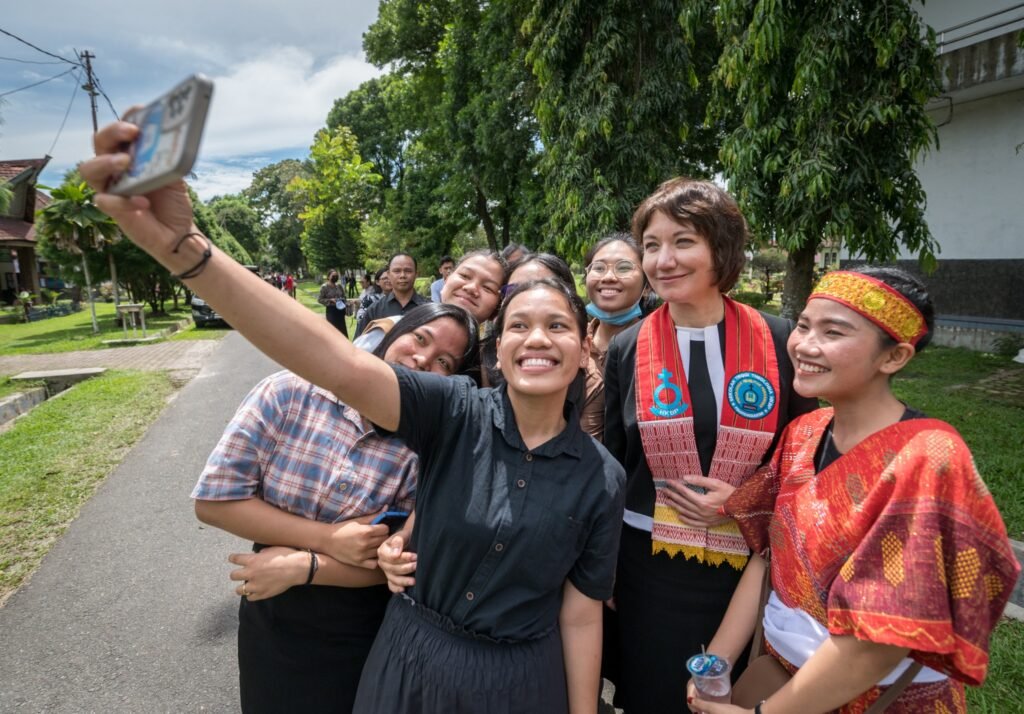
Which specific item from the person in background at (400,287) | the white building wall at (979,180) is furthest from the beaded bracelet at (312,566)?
the white building wall at (979,180)

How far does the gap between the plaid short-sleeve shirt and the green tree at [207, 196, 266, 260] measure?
185ft

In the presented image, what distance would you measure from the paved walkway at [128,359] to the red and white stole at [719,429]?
10.2 meters

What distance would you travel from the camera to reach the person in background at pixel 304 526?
1.60 m

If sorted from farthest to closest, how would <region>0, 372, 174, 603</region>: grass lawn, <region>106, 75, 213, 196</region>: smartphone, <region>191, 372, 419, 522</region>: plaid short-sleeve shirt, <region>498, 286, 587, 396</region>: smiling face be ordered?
<region>0, 372, 174, 603</region>: grass lawn
<region>191, 372, 419, 522</region>: plaid short-sleeve shirt
<region>498, 286, 587, 396</region>: smiling face
<region>106, 75, 213, 196</region>: smartphone

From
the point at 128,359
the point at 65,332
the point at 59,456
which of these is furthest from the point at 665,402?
the point at 65,332

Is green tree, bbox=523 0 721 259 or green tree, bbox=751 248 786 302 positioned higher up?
green tree, bbox=523 0 721 259

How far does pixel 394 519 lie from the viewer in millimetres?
1717

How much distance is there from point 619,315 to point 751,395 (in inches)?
41.8

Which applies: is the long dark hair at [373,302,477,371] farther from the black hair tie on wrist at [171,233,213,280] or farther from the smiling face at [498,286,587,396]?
the black hair tie on wrist at [171,233,213,280]

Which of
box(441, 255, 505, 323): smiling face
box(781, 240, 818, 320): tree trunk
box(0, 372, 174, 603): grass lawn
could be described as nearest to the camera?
box(441, 255, 505, 323): smiling face

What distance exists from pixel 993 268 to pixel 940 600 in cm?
1345

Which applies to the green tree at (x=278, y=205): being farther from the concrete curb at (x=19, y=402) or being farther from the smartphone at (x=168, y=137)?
the smartphone at (x=168, y=137)

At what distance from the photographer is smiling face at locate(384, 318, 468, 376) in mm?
1819

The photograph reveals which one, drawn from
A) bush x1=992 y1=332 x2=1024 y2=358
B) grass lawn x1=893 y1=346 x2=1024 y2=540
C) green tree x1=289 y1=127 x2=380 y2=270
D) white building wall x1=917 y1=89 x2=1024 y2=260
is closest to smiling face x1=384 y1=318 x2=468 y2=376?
grass lawn x1=893 y1=346 x2=1024 y2=540
